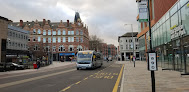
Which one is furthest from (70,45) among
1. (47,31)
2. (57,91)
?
(57,91)

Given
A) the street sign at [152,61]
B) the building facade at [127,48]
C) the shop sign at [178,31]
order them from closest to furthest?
the street sign at [152,61], the shop sign at [178,31], the building facade at [127,48]

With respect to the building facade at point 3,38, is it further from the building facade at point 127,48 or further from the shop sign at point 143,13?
the building facade at point 127,48

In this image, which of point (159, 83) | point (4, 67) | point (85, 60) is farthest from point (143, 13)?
point (4, 67)

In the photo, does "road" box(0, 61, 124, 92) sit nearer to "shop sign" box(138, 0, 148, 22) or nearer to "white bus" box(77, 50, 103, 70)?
"shop sign" box(138, 0, 148, 22)

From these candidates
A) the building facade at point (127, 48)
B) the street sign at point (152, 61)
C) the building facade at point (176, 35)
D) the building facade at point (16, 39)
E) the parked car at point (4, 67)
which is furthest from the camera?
the building facade at point (127, 48)

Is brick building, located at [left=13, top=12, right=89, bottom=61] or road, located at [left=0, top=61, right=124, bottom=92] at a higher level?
brick building, located at [left=13, top=12, right=89, bottom=61]

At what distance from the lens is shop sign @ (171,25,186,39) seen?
14.7m

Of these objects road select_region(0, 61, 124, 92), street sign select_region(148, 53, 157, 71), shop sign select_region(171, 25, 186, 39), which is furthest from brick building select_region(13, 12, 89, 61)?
street sign select_region(148, 53, 157, 71)

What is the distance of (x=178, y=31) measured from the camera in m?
15.7

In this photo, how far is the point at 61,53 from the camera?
69.2 m

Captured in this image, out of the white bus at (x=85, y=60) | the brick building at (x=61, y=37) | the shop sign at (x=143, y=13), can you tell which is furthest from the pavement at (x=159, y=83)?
the brick building at (x=61, y=37)

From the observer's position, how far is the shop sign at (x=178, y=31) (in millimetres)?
14664

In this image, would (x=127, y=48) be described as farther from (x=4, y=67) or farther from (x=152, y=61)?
(x=152, y=61)

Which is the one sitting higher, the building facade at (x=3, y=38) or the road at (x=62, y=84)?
the building facade at (x=3, y=38)
